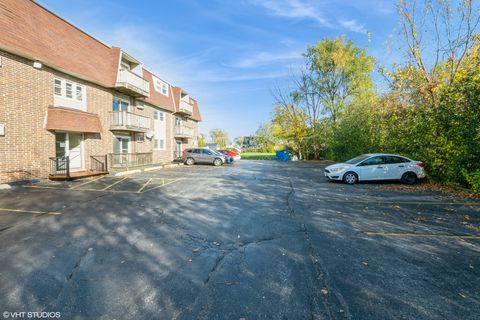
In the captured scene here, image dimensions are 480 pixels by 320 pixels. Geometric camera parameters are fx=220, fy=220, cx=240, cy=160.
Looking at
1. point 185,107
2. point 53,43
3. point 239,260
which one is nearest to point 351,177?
point 239,260

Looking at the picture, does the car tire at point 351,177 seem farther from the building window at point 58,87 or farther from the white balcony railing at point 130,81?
the building window at point 58,87

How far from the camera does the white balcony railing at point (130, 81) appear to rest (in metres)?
15.9

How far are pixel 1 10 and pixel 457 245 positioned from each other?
17.2 meters

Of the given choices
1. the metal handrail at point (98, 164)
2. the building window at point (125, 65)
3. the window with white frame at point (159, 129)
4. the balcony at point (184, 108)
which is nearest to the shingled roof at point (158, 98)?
the window with white frame at point (159, 129)

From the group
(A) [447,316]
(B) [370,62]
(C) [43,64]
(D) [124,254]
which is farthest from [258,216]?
(B) [370,62]

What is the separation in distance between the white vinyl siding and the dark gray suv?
10.7m

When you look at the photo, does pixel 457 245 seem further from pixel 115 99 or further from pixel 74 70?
pixel 115 99

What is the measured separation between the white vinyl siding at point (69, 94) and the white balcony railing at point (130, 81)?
2.73 m

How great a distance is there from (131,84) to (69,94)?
14.7 feet

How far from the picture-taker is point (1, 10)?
9.29 metres

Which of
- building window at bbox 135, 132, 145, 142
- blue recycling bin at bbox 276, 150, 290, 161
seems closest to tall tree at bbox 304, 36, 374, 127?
blue recycling bin at bbox 276, 150, 290, 161

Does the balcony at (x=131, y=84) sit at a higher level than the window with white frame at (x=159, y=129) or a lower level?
higher

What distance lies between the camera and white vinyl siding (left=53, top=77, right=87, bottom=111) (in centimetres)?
1196

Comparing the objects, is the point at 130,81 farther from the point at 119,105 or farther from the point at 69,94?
the point at 69,94
